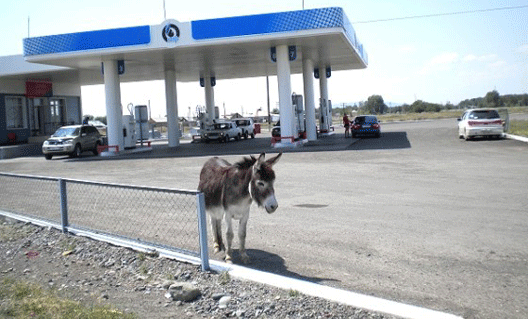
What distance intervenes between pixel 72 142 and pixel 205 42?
31.5ft

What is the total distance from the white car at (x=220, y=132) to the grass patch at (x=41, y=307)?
116 ft

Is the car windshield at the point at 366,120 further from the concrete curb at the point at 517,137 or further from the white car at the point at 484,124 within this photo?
the concrete curb at the point at 517,137

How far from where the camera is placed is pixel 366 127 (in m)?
37.2

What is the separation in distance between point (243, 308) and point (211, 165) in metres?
2.99

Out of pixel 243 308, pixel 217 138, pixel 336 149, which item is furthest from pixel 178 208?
pixel 217 138

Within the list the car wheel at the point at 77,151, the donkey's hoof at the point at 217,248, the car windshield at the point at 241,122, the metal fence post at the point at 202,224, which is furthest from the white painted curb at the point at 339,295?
the car windshield at the point at 241,122

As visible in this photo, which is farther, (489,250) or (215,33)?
(215,33)

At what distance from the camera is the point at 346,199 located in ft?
40.8

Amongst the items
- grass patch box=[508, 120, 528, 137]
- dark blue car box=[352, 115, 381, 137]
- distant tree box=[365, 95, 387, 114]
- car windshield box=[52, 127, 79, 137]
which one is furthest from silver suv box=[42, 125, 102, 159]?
distant tree box=[365, 95, 387, 114]

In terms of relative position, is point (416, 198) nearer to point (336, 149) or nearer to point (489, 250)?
point (489, 250)

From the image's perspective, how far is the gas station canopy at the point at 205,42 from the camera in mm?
27312

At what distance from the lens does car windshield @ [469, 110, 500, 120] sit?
29186mm

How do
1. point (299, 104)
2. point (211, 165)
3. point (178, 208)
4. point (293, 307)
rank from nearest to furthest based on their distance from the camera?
point (293, 307) → point (211, 165) → point (178, 208) → point (299, 104)

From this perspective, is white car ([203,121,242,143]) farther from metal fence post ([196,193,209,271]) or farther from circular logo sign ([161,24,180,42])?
metal fence post ([196,193,209,271])
